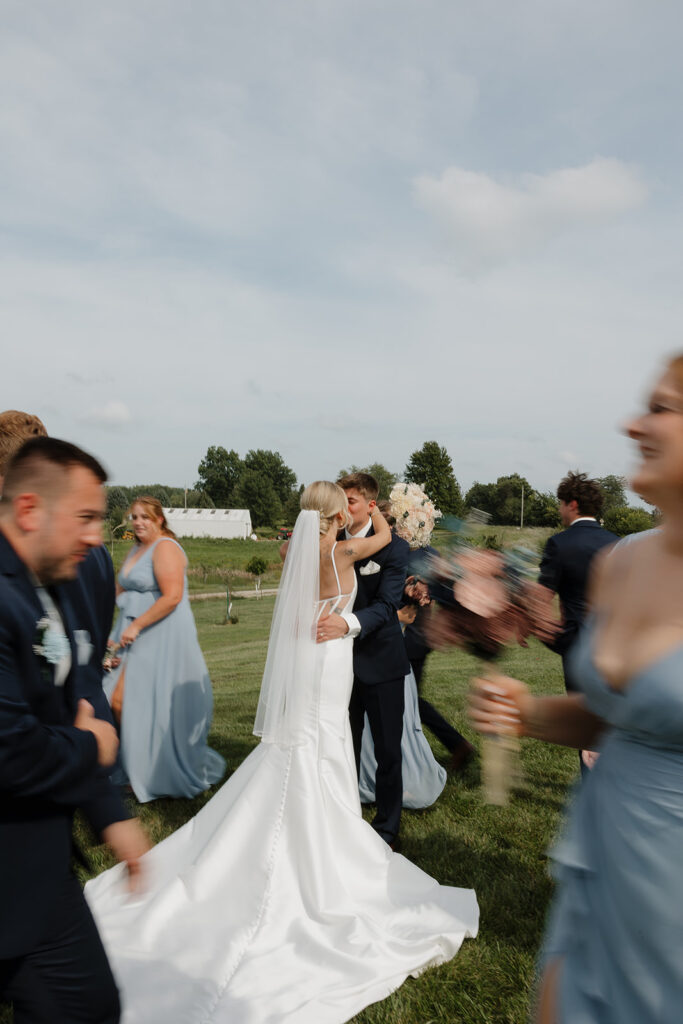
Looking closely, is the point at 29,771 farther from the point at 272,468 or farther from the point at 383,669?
the point at 272,468

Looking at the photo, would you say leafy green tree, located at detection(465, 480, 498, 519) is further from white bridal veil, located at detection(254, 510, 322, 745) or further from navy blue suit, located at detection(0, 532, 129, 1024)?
white bridal veil, located at detection(254, 510, 322, 745)

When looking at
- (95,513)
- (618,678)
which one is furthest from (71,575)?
(618,678)

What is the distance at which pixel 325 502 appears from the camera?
5125 millimetres

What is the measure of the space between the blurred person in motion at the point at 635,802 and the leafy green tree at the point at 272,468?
129 meters

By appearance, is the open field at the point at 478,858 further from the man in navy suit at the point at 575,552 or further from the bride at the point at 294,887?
the man in navy suit at the point at 575,552

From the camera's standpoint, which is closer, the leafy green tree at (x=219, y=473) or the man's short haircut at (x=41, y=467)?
the man's short haircut at (x=41, y=467)

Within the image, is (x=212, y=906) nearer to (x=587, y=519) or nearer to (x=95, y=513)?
(x=95, y=513)

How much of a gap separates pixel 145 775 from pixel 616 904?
5608 mm

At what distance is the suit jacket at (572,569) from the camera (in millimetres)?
5281

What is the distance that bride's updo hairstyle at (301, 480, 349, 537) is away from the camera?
5.13 meters

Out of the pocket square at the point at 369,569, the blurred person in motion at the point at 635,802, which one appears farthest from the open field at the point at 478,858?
the pocket square at the point at 369,569

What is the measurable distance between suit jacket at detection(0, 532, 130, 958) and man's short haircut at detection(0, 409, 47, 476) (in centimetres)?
170

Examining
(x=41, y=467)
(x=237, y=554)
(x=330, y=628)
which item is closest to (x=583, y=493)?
(x=330, y=628)

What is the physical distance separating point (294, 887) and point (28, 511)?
131 inches
